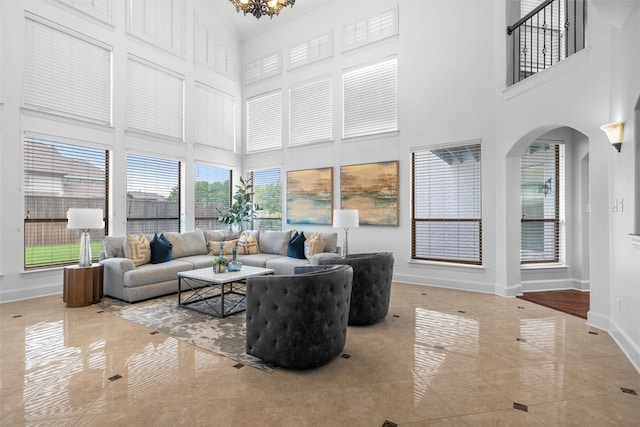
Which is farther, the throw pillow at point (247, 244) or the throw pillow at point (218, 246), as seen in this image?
the throw pillow at point (247, 244)

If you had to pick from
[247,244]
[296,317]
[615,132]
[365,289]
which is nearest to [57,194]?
[247,244]

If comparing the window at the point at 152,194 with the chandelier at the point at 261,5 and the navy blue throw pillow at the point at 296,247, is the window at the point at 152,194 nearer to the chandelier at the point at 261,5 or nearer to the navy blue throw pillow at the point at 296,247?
the navy blue throw pillow at the point at 296,247

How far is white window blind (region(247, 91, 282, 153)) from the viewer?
793 centimetres

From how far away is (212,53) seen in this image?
25.5ft

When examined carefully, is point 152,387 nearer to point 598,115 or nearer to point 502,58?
point 598,115

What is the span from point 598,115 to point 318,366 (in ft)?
13.1

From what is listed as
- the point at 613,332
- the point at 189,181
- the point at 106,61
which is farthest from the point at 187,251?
the point at 613,332

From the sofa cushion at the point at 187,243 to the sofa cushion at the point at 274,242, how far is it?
44.6 inches

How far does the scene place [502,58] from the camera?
5168mm

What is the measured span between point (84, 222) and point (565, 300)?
7.03 m

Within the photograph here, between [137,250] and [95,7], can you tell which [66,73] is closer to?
[95,7]

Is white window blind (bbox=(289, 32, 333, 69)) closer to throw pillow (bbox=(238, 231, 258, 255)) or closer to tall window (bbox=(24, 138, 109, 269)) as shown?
Result: throw pillow (bbox=(238, 231, 258, 255))

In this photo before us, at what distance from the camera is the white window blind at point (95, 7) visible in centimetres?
550

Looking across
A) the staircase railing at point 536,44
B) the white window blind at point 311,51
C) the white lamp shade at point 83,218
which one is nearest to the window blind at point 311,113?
the white window blind at point 311,51
